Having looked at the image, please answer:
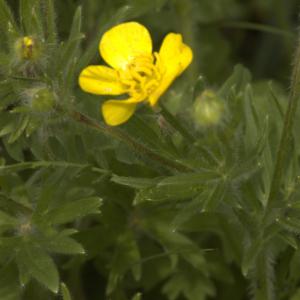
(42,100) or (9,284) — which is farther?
(9,284)

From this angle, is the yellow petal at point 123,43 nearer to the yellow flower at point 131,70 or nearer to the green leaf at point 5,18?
the yellow flower at point 131,70

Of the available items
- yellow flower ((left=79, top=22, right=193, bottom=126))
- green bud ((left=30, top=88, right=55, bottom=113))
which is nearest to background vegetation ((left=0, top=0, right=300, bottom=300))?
green bud ((left=30, top=88, right=55, bottom=113))

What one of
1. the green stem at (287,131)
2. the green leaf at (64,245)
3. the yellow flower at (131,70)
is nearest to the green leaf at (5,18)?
the yellow flower at (131,70)

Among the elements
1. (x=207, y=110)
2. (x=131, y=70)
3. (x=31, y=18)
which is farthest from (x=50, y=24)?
(x=207, y=110)

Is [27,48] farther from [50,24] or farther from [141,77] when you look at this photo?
[141,77]

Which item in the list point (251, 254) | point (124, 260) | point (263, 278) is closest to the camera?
point (251, 254)

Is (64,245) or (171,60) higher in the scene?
(171,60)
